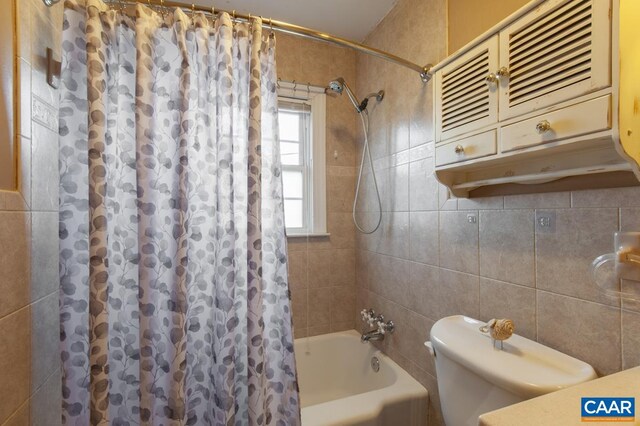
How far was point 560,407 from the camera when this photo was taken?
22.0 inches

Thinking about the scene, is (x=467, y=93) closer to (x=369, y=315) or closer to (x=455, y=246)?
(x=455, y=246)

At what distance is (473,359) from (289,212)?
1466 millimetres

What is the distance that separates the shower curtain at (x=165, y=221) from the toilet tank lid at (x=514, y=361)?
2.11 ft

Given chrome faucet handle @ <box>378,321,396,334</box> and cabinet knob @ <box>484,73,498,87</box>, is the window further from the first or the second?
cabinet knob @ <box>484,73,498,87</box>

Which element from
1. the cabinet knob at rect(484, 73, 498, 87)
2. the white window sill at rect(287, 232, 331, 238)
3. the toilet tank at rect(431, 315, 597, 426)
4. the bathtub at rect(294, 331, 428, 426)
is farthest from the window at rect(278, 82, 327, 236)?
the cabinet knob at rect(484, 73, 498, 87)

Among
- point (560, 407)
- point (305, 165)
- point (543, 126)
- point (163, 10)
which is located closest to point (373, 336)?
point (305, 165)

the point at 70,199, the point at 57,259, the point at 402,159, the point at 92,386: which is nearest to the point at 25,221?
the point at 70,199

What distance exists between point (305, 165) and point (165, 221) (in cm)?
127

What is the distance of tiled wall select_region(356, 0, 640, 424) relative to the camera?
A: 2.80 ft

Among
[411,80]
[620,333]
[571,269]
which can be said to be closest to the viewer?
[620,333]

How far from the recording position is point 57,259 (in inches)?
41.7

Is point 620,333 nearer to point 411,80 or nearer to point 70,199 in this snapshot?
point 411,80

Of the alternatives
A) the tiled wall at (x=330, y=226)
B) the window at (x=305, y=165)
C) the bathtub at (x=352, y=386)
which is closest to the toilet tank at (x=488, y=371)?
the bathtub at (x=352, y=386)

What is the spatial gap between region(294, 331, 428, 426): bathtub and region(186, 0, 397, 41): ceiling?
2110 millimetres
